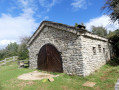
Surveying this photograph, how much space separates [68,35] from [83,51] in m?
1.74

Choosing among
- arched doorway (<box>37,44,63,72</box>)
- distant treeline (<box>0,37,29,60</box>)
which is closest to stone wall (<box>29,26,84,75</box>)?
arched doorway (<box>37,44,63,72</box>)

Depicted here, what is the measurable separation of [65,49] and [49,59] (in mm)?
2246

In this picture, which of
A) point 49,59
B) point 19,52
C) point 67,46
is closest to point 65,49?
point 67,46

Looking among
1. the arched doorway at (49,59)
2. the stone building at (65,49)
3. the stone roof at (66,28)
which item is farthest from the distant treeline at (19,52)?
the stone roof at (66,28)

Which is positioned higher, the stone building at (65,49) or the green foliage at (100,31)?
the green foliage at (100,31)

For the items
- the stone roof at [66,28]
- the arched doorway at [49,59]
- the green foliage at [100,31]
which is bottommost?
the arched doorway at [49,59]

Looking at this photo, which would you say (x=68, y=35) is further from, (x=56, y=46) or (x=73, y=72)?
(x=73, y=72)

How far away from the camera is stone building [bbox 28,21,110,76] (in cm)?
657

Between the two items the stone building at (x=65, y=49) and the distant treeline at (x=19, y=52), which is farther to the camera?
the distant treeline at (x=19, y=52)

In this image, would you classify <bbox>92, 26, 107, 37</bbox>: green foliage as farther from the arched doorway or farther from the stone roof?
the arched doorway

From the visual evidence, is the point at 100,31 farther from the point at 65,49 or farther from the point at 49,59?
the point at 65,49

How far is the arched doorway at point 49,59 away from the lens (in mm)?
7893

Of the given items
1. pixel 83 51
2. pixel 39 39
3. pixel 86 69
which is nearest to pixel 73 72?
pixel 86 69

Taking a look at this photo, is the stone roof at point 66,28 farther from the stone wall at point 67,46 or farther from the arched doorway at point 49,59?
the arched doorway at point 49,59
